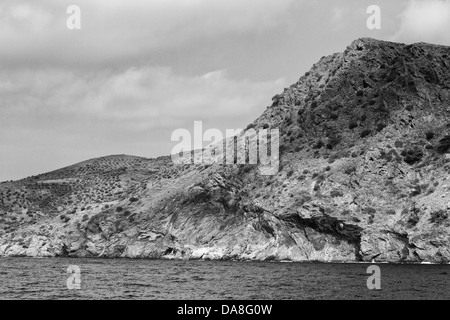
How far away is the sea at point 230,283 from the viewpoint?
49.8 meters

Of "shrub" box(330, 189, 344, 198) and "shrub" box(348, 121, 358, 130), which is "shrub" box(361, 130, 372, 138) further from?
"shrub" box(330, 189, 344, 198)

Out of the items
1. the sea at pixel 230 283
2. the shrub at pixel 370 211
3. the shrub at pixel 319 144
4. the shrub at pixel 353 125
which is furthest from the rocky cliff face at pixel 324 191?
the sea at pixel 230 283

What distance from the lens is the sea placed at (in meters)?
49.8

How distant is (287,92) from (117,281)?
8431cm

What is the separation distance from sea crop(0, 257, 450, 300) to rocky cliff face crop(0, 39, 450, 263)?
1598 centimetres

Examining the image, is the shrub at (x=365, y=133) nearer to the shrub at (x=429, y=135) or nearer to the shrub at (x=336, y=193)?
the shrub at (x=429, y=135)

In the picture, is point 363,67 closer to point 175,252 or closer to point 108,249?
point 175,252

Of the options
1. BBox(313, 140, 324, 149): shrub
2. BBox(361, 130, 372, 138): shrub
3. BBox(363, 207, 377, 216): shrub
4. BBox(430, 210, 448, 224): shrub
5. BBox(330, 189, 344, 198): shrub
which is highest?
BBox(361, 130, 372, 138): shrub

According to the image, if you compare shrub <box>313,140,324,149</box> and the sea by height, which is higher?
shrub <box>313,140,324,149</box>

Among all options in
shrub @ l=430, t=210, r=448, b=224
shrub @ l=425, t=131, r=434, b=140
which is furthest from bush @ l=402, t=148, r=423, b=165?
shrub @ l=430, t=210, r=448, b=224

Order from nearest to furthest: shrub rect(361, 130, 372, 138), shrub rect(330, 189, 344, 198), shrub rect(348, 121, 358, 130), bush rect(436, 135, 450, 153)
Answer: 1. shrub rect(330, 189, 344, 198)
2. bush rect(436, 135, 450, 153)
3. shrub rect(361, 130, 372, 138)
4. shrub rect(348, 121, 358, 130)

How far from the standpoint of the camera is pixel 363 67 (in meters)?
127

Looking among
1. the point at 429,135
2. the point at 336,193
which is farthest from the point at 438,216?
the point at 429,135
